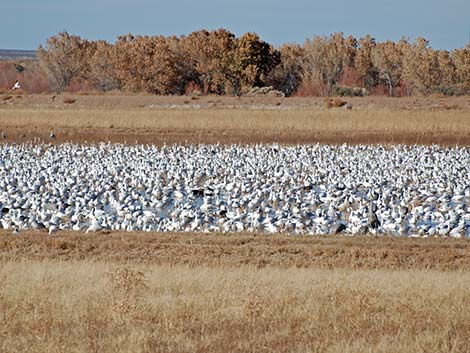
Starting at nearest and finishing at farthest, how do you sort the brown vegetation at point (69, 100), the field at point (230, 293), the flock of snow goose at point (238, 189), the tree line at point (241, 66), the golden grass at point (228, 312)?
the golden grass at point (228, 312) < the field at point (230, 293) < the flock of snow goose at point (238, 189) < the brown vegetation at point (69, 100) < the tree line at point (241, 66)

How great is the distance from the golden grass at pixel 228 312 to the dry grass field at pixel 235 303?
13 millimetres

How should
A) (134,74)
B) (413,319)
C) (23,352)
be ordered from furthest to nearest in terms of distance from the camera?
A: (134,74)
(413,319)
(23,352)

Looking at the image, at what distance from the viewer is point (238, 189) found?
64.0ft

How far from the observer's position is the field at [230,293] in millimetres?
7348

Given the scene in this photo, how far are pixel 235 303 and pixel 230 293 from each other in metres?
0.43

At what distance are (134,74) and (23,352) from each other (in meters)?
56.3

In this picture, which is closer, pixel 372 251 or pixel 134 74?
pixel 372 251

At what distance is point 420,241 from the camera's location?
1369 centimetres

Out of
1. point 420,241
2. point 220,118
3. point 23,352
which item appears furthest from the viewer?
point 220,118

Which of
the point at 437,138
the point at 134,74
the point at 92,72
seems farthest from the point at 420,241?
the point at 92,72

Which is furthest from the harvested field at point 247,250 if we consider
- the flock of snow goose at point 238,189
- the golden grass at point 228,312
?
the golden grass at point 228,312

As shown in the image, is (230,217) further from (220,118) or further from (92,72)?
(92,72)

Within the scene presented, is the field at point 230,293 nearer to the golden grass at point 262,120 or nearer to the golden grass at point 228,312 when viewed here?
the golden grass at point 228,312

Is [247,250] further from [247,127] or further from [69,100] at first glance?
[69,100]
